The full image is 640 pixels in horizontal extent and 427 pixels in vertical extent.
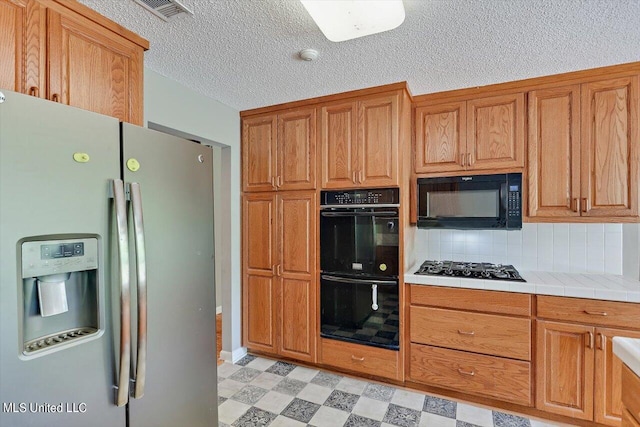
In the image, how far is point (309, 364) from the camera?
2.71 meters

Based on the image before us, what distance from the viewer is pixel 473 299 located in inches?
85.6

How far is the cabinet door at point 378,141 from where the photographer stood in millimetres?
2369

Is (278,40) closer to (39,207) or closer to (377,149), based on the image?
(377,149)

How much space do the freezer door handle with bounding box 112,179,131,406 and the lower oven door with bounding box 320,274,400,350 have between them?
1.64m

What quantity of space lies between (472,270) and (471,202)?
510 mm

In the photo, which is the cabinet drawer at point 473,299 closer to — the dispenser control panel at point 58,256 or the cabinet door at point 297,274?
the cabinet door at point 297,274

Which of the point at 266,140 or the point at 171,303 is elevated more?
the point at 266,140

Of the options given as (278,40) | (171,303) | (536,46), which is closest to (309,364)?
(171,303)

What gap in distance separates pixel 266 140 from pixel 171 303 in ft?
5.97

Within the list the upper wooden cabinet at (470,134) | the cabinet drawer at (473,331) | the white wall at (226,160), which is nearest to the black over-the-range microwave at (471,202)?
the upper wooden cabinet at (470,134)

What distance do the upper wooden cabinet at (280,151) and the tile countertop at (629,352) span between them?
2003mm

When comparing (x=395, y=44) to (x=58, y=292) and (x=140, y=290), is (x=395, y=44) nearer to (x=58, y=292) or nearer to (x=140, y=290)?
(x=140, y=290)

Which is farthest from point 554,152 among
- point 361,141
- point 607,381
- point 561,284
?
point 607,381

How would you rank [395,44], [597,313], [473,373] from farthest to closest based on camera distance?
[473,373] → [597,313] → [395,44]
